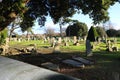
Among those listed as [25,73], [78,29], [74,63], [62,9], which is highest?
[78,29]

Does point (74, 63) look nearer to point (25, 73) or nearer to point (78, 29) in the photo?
point (25, 73)

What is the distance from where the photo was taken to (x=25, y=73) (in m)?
1.42

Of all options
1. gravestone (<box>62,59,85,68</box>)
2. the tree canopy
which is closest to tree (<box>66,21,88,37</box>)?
the tree canopy

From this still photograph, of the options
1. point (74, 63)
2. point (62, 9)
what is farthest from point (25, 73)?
point (62, 9)

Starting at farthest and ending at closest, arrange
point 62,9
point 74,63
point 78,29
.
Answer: point 78,29 < point 62,9 < point 74,63

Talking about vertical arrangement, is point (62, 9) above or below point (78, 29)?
below

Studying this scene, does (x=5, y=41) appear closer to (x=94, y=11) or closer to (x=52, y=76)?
(x=94, y=11)

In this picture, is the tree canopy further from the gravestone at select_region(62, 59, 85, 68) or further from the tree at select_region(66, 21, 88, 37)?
the tree at select_region(66, 21, 88, 37)

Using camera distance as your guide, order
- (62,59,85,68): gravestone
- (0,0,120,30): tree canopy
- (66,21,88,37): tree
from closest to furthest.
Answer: (62,59,85,68): gravestone → (0,0,120,30): tree canopy → (66,21,88,37): tree

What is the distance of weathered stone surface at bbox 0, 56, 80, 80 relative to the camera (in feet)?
4.50

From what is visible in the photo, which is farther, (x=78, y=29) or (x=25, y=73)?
(x=78, y=29)

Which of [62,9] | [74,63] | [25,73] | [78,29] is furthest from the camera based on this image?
[78,29]

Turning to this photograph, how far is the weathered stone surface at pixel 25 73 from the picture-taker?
1370 mm

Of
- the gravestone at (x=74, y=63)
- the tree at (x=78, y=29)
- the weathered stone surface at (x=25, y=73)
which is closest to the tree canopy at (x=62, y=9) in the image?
the gravestone at (x=74, y=63)
